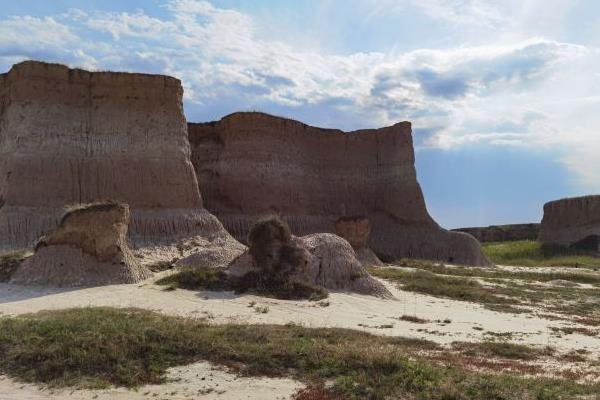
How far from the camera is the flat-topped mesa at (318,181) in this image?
33.4 meters

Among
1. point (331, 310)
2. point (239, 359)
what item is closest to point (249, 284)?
point (331, 310)

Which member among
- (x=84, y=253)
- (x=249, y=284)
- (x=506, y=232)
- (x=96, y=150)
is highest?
(x=96, y=150)

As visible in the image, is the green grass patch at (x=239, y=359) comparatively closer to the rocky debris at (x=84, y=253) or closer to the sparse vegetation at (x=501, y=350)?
the sparse vegetation at (x=501, y=350)

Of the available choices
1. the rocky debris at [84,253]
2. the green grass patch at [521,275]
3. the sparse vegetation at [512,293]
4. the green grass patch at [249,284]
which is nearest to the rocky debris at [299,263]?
the green grass patch at [249,284]

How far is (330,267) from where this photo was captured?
682 inches

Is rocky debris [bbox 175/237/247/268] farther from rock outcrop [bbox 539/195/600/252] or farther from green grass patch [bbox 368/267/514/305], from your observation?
rock outcrop [bbox 539/195/600/252]

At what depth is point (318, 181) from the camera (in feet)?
120

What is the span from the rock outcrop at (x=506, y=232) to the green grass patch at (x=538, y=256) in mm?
10266

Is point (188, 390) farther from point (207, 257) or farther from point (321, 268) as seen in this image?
point (207, 257)

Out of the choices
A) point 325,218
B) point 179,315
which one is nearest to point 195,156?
point 325,218

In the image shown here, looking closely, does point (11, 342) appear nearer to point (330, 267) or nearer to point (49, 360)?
point (49, 360)

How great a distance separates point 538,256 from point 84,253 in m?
37.2

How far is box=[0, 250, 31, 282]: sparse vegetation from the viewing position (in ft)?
53.6

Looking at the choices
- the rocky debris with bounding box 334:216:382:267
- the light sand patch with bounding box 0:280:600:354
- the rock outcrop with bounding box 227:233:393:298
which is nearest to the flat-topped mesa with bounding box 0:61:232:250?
the rocky debris with bounding box 334:216:382:267
